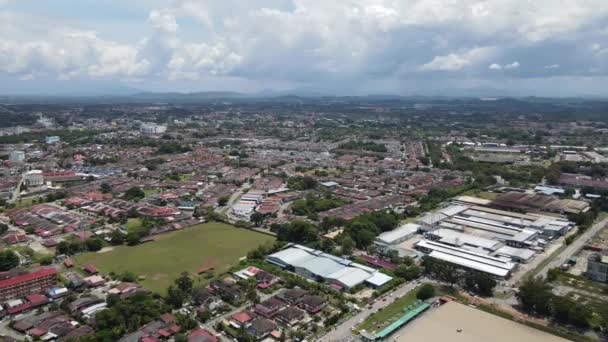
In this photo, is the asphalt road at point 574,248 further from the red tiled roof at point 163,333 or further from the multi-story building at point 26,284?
the multi-story building at point 26,284

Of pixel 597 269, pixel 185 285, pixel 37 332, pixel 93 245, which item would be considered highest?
pixel 597 269

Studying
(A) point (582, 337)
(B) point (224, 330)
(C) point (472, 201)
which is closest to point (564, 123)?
(C) point (472, 201)

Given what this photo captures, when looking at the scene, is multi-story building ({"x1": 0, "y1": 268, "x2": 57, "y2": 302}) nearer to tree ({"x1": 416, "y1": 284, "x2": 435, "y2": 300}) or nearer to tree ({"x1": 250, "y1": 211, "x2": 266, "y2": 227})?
tree ({"x1": 250, "y1": 211, "x2": 266, "y2": 227})

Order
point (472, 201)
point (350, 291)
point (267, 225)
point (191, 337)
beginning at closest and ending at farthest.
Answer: point (191, 337), point (350, 291), point (267, 225), point (472, 201)

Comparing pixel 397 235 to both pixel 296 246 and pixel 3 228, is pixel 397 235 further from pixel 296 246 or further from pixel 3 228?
pixel 3 228

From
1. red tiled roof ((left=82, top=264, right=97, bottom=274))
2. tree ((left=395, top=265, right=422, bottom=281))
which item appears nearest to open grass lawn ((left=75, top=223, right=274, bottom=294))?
red tiled roof ((left=82, top=264, right=97, bottom=274))

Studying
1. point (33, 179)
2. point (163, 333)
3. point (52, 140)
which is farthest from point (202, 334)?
point (52, 140)

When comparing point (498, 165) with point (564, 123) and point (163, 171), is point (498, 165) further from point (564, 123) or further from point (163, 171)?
point (564, 123)
